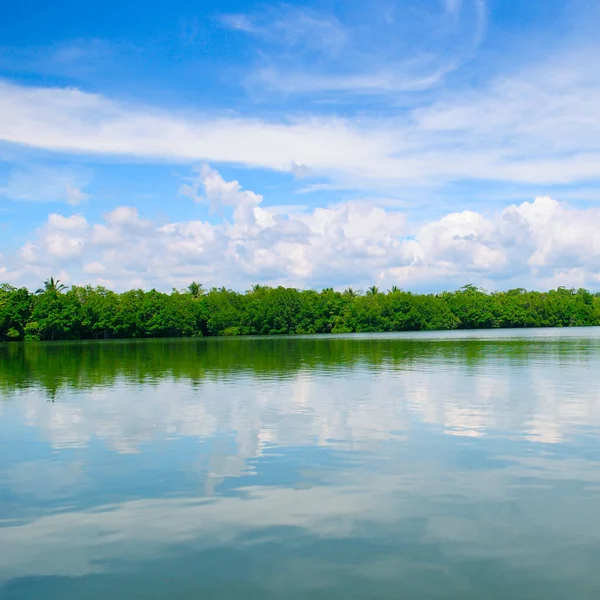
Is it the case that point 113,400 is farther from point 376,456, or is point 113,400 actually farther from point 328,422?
point 376,456

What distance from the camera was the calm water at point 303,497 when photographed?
7.74 meters

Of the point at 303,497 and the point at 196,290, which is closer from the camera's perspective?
the point at 303,497

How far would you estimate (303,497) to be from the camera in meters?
10.9

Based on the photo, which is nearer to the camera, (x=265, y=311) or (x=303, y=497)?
(x=303, y=497)

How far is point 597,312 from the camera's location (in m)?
159

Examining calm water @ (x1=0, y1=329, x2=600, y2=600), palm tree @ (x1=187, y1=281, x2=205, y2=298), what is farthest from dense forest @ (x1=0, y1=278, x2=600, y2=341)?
calm water @ (x1=0, y1=329, x2=600, y2=600)

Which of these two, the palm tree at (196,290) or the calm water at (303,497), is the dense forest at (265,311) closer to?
the palm tree at (196,290)

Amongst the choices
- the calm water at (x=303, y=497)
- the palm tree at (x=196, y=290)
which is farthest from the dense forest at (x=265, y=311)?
the calm water at (x=303, y=497)

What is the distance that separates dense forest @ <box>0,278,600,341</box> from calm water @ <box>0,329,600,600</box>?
89.1m

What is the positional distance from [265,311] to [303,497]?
119909 mm

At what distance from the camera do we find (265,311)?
13062 cm

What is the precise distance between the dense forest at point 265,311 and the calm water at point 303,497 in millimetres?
89080

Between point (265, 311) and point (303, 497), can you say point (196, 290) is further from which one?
point (303, 497)

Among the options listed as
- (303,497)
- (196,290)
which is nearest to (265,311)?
(196,290)
